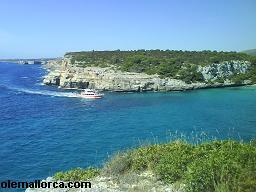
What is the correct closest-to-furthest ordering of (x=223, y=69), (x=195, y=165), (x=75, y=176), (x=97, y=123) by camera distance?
(x=195, y=165) → (x=75, y=176) → (x=97, y=123) → (x=223, y=69)

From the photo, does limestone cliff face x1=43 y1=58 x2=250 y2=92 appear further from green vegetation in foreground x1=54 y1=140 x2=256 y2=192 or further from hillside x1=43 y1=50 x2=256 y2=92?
green vegetation in foreground x1=54 y1=140 x2=256 y2=192

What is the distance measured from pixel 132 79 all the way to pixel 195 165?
2537 inches

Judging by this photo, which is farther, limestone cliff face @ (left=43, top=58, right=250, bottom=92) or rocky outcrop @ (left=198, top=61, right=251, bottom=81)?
rocky outcrop @ (left=198, top=61, right=251, bottom=81)


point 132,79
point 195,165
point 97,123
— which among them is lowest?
point 97,123

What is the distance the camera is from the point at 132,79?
75312mm

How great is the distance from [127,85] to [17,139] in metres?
40.8

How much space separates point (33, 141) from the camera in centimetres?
3478

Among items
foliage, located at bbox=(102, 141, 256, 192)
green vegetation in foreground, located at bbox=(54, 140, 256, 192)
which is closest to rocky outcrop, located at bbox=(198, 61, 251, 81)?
green vegetation in foreground, located at bbox=(54, 140, 256, 192)

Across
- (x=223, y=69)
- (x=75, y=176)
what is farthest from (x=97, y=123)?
(x=223, y=69)

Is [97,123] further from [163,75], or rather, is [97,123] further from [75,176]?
[163,75]

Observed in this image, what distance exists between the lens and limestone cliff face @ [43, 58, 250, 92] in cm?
7462

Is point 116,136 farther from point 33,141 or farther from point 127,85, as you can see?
point 127,85

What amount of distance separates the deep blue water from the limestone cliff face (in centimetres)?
481

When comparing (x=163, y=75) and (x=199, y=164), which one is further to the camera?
(x=163, y=75)
